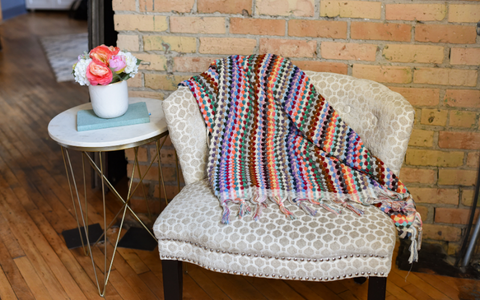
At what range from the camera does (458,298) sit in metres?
1.74

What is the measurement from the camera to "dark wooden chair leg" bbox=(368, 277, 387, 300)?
53.6 inches

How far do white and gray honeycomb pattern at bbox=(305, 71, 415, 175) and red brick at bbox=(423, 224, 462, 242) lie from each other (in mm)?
624

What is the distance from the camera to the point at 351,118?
165 cm

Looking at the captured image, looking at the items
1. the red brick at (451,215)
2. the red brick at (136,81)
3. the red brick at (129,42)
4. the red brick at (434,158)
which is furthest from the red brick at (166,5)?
the red brick at (451,215)

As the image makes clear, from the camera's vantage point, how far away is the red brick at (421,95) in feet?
6.01

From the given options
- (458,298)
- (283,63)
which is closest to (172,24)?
(283,63)

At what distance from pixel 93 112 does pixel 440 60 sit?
53.6 inches

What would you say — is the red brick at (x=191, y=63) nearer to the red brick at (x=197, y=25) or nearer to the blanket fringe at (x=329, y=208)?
the red brick at (x=197, y=25)

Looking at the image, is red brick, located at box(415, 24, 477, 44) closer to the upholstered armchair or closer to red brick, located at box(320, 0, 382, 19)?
red brick, located at box(320, 0, 382, 19)

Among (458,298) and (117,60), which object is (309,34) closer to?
(117,60)

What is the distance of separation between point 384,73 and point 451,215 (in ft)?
2.29

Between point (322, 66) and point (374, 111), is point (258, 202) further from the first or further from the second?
point (322, 66)

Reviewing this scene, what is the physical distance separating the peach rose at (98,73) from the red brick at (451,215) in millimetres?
1468

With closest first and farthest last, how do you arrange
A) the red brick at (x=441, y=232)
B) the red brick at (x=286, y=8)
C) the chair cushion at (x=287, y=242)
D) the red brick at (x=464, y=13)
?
the chair cushion at (x=287, y=242)
the red brick at (x=464, y=13)
the red brick at (x=286, y=8)
the red brick at (x=441, y=232)
